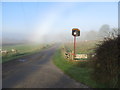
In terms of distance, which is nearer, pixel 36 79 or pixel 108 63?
pixel 108 63

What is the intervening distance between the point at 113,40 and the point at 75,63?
508 centimetres

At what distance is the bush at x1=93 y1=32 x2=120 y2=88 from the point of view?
12.9ft

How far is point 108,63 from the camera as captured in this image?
398 cm

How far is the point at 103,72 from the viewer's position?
4148 millimetres

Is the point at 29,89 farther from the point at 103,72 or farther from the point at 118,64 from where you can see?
the point at 118,64

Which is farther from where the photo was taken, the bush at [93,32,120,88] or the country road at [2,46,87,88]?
the country road at [2,46,87,88]

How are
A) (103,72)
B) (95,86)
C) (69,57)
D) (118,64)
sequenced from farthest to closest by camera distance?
1. (69,57)
2. (95,86)
3. (103,72)
4. (118,64)

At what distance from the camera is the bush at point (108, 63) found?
3.92 metres

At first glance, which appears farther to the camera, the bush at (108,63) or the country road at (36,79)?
the country road at (36,79)

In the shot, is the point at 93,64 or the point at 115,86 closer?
the point at 115,86

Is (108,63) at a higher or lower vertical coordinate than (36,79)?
higher

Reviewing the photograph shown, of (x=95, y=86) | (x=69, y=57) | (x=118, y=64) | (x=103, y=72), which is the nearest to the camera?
(x=118, y=64)

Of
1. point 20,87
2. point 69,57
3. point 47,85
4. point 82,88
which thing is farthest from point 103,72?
point 69,57

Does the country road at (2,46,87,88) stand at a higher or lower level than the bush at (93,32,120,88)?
lower
